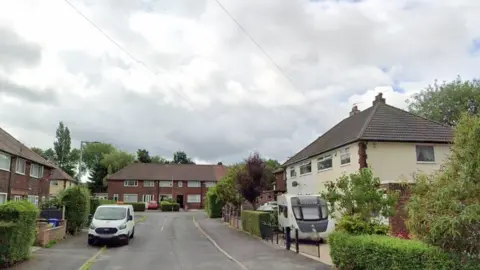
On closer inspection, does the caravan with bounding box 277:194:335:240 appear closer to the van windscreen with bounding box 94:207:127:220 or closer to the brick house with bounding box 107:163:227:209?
the van windscreen with bounding box 94:207:127:220

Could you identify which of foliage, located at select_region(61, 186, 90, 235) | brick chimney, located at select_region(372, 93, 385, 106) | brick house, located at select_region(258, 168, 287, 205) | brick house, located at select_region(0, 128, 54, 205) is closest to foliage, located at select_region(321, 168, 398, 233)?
foliage, located at select_region(61, 186, 90, 235)

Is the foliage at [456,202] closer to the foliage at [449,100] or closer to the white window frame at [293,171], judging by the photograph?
the white window frame at [293,171]

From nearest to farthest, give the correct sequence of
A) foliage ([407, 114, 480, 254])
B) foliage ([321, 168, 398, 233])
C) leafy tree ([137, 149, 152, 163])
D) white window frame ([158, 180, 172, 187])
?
1. foliage ([407, 114, 480, 254])
2. foliage ([321, 168, 398, 233])
3. white window frame ([158, 180, 172, 187])
4. leafy tree ([137, 149, 152, 163])

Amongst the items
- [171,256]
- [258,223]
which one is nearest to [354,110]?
[258,223]

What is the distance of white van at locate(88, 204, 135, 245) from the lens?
1975 cm

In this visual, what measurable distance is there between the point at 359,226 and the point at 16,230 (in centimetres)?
1043

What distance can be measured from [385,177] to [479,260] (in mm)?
16025

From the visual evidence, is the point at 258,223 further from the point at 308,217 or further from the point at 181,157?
the point at 181,157

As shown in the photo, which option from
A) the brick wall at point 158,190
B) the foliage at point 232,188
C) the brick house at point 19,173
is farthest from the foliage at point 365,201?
the brick wall at point 158,190

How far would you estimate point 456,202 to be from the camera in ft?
26.6

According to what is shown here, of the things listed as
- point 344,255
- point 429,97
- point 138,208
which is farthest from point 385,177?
point 138,208

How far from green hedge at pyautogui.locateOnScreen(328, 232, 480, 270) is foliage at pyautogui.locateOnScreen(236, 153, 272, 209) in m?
18.3

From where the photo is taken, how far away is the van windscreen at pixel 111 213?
21297 mm

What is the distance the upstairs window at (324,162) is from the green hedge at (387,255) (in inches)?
589
